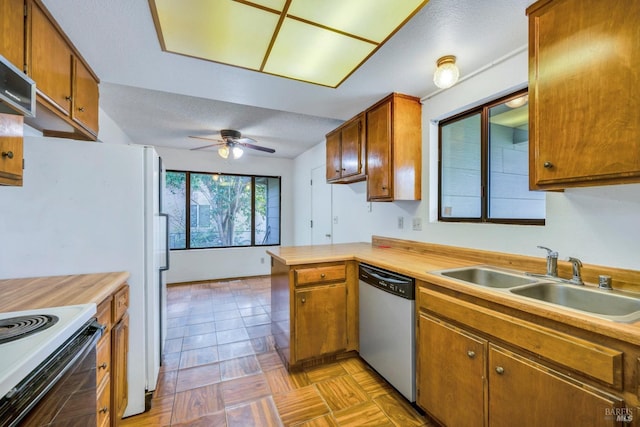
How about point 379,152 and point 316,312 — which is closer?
point 316,312

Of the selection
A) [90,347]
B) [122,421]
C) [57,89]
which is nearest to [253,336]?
[122,421]

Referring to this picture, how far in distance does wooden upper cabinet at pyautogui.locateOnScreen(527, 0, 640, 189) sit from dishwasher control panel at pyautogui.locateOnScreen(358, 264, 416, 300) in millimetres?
869

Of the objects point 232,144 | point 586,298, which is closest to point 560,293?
point 586,298

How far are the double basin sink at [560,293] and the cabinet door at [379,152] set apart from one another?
3.02 ft

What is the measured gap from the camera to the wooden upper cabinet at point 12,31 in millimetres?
1091

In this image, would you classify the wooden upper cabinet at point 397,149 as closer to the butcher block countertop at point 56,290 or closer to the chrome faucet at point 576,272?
the chrome faucet at point 576,272

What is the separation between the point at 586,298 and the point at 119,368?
248 centimetres

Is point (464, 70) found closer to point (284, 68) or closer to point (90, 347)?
point (284, 68)

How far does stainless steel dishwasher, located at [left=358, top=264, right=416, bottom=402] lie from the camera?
169 centimetres

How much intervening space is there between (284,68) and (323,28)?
0.48m

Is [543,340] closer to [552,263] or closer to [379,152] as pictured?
[552,263]

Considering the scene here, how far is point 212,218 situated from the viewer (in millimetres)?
5012

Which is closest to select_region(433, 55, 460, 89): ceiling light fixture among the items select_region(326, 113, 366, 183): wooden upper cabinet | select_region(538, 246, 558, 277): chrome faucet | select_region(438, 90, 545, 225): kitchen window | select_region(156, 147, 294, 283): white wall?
select_region(438, 90, 545, 225): kitchen window

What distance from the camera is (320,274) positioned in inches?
84.6
